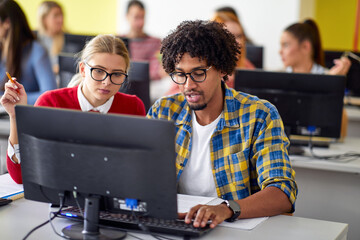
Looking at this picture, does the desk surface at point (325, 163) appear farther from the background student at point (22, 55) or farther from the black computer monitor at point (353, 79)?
the background student at point (22, 55)

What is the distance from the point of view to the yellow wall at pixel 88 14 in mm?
6959

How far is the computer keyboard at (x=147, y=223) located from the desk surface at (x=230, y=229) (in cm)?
3

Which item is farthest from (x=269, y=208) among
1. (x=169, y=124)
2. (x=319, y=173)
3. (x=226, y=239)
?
(x=319, y=173)

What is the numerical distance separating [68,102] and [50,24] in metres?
3.81

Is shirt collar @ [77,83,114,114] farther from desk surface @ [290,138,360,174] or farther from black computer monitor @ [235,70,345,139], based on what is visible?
desk surface @ [290,138,360,174]

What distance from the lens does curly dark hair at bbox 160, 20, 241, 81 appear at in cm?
190

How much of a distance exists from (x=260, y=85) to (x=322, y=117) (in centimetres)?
34

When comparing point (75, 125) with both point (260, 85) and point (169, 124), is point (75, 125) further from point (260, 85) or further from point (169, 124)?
point (260, 85)

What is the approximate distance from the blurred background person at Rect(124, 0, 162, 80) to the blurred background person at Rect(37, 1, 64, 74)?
2.37 feet

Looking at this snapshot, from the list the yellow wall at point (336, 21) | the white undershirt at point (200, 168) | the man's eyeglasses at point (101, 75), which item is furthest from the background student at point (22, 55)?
the yellow wall at point (336, 21)

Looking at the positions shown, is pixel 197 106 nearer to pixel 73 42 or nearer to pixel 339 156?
pixel 339 156

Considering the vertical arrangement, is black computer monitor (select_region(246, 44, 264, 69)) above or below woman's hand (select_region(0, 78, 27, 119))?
below

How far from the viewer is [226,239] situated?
156 cm

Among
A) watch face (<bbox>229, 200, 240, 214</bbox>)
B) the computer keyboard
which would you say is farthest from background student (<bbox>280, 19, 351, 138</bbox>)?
the computer keyboard
